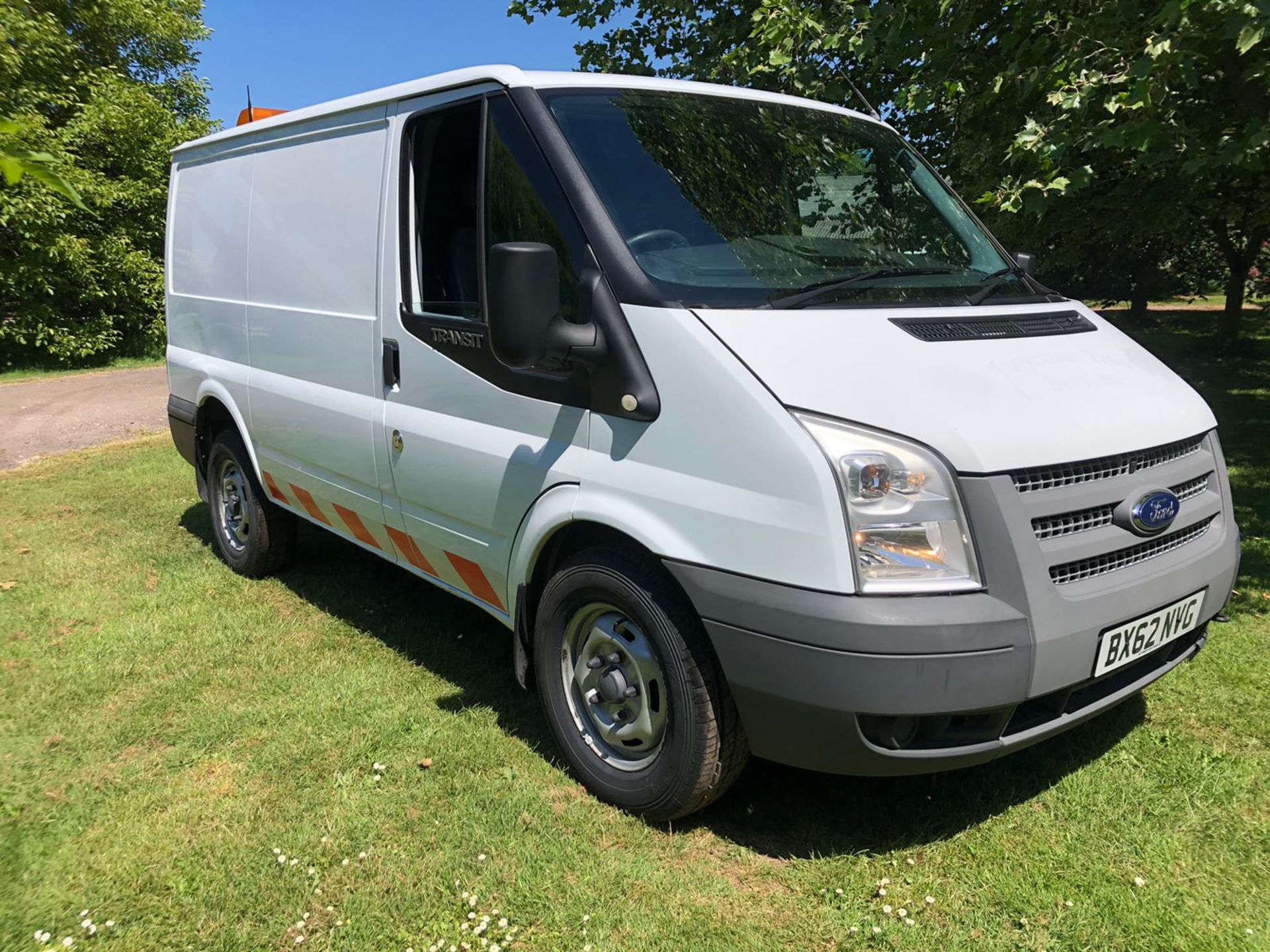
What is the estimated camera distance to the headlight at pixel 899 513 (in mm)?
2520

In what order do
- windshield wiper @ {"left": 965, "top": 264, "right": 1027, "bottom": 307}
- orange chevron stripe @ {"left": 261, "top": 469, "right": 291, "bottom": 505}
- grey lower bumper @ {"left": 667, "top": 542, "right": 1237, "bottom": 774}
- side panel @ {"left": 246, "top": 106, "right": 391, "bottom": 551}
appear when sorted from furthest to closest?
orange chevron stripe @ {"left": 261, "top": 469, "right": 291, "bottom": 505} < side panel @ {"left": 246, "top": 106, "right": 391, "bottom": 551} < windshield wiper @ {"left": 965, "top": 264, "right": 1027, "bottom": 307} < grey lower bumper @ {"left": 667, "top": 542, "right": 1237, "bottom": 774}

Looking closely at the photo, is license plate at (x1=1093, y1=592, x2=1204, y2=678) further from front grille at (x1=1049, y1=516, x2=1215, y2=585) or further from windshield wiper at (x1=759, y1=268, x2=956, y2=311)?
windshield wiper at (x1=759, y1=268, x2=956, y2=311)

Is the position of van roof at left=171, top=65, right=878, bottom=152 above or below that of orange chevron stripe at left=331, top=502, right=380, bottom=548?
above

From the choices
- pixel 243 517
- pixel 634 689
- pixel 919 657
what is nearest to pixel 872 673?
pixel 919 657

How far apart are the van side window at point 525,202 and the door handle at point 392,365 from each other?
0.68m

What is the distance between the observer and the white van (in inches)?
100

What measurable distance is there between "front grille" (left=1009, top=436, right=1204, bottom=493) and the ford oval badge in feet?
0.31

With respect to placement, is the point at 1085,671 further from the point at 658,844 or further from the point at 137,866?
the point at 137,866

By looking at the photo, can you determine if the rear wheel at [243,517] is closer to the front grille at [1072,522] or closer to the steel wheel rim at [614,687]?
the steel wheel rim at [614,687]

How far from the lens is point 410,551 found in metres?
4.18

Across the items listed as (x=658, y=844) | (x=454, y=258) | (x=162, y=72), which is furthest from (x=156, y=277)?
(x=658, y=844)

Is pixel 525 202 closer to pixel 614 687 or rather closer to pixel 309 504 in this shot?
pixel 614 687

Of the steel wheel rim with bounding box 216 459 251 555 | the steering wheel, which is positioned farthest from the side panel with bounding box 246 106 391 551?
the steering wheel

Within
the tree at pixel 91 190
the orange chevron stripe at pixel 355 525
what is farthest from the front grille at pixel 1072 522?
the tree at pixel 91 190
